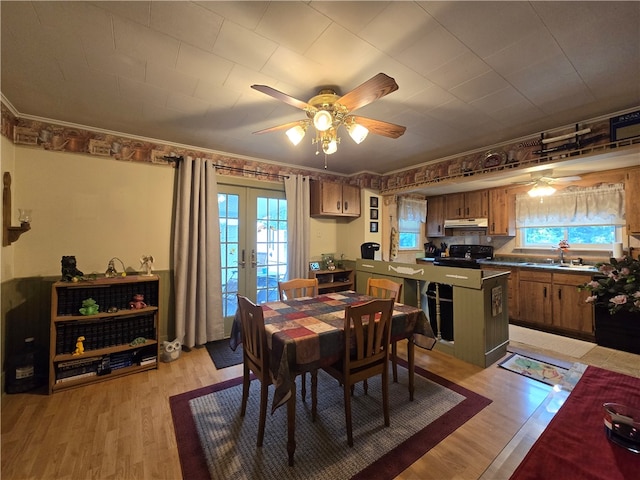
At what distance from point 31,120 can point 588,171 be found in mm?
6364

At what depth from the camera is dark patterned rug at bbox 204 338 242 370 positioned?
2840 mm

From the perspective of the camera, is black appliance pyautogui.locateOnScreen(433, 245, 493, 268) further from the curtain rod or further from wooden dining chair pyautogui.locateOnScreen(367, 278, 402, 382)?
the curtain rod

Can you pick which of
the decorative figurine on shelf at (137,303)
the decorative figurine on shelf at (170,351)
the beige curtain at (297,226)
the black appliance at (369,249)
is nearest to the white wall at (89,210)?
the decorative figurine on shelf at (137,303)

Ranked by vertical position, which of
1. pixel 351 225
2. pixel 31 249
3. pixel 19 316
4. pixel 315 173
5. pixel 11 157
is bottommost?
pixel 19 316

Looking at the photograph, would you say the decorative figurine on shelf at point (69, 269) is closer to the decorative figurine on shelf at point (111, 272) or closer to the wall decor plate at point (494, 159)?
the decorative figurine on shelf at point (111, 272)

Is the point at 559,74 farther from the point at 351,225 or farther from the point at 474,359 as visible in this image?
the point at 351,225

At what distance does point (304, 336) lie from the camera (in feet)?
5.38

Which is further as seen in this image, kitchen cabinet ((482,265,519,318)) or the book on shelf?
kitchen cabinet ((482,265,519,318))

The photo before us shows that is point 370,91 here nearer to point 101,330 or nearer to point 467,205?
point 101,330

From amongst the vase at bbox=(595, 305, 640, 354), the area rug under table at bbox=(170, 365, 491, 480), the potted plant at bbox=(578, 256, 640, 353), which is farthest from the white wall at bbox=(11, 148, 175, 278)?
the vase at bbox=(595, 305, 640, 354)

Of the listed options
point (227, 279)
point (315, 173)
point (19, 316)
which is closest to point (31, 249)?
point (19, 316)

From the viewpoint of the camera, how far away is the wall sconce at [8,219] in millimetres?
2252

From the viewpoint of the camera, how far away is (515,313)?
4.01 metres

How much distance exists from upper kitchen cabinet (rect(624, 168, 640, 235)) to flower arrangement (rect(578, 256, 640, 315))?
3.36 m
